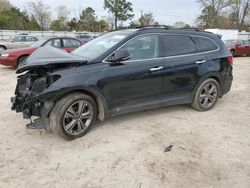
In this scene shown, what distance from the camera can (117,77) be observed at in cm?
385

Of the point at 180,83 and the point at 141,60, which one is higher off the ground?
the point at 141,60

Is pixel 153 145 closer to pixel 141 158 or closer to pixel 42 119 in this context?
pixel 141 158

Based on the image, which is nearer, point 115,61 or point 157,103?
point 115,61

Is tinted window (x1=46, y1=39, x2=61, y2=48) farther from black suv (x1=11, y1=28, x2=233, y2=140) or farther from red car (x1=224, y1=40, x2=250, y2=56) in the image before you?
red car (x1=224, y1=40, x2=250, y2=56)

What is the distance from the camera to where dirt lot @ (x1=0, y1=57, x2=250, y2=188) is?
2850mm

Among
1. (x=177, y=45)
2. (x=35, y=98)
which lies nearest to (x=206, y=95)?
(x=177, y=45)

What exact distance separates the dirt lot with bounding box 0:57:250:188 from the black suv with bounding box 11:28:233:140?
1.06 ft

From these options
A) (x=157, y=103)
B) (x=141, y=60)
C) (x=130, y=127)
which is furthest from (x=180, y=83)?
(x=130, y=127)

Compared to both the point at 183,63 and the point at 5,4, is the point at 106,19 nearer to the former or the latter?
the point at 5,4

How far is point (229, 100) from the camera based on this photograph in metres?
5.95

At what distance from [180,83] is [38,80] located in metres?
2.58

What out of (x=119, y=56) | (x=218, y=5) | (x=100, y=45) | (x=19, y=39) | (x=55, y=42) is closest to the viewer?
(x=119, y=56)

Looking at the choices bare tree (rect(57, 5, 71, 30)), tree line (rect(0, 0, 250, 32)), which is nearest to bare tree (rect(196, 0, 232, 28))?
tree line (rect(0, 0, 250, 32))

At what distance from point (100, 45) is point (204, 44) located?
2.18m
